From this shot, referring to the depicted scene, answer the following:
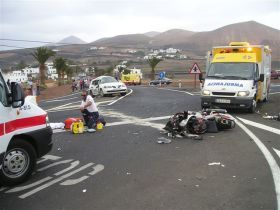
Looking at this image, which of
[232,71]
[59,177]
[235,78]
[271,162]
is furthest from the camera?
[232,71]

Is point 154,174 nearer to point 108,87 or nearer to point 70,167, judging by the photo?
point 70,167

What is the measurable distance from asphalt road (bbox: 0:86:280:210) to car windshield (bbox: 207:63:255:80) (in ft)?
14.9

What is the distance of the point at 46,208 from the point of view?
496 cm

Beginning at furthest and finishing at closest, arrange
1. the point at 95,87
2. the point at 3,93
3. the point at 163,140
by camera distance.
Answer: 1. the point at 95,87
2. the point at 163,140
3. the point at 3,93

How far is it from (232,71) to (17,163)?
35.3 feet

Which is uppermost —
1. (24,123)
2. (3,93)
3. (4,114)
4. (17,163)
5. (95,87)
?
(3,93)

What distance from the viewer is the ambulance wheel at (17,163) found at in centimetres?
592

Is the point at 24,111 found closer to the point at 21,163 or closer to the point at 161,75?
the point at 21,163

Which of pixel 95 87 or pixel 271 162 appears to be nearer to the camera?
pixel 271 162

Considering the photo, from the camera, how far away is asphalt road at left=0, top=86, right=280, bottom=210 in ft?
16.9

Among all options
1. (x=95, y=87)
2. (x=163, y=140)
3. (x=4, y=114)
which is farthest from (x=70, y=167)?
(x=95, y=87)

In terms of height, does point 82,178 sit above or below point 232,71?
below

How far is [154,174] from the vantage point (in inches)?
253

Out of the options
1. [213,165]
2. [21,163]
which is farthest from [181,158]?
[21,163]
